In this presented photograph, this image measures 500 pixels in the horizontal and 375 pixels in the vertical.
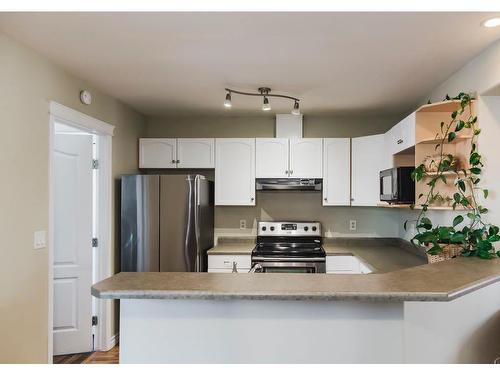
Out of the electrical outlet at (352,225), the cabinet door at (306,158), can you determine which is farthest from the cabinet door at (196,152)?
the electrical outlet at (352,225)

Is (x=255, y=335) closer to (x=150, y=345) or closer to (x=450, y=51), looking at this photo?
(x=150, y=345)

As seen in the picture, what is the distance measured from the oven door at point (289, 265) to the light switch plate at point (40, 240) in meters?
1.83

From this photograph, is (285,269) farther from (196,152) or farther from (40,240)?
(40,240)

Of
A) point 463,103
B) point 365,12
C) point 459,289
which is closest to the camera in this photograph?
point 459,289

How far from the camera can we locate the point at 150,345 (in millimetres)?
1409

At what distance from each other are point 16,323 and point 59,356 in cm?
125

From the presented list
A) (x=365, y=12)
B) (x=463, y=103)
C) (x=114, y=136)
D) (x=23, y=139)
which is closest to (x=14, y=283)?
(x=23, y=139)

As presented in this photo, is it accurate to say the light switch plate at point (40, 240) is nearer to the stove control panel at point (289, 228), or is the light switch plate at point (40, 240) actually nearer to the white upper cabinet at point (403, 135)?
the stove control panel at point (289, 228)

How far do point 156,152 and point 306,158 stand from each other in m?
1.62

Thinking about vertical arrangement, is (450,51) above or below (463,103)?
above

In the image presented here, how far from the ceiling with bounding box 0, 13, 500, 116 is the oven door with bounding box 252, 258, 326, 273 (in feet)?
5.12

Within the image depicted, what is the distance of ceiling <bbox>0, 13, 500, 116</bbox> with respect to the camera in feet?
5.75

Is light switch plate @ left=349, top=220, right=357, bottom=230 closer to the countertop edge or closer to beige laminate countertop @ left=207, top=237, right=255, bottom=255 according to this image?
beige laminate countertop @ left=207, top=237, right=255, bottom=255

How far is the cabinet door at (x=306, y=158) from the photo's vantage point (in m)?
3.67
